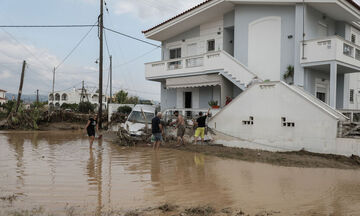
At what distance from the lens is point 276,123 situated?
12.6m

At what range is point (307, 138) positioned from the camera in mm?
11688

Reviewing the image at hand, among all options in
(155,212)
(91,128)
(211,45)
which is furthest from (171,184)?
(211,45)

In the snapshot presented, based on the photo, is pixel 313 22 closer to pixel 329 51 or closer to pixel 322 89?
pixel 329 51

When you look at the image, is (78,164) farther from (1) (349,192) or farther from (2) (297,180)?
(1) (349,192)

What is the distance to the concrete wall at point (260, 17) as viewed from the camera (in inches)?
655

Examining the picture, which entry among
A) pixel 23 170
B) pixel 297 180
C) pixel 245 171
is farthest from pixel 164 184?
pixel 23 170

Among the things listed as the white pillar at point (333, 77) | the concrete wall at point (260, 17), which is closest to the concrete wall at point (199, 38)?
the concrete wall at point (260, 17)

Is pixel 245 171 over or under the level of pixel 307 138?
under

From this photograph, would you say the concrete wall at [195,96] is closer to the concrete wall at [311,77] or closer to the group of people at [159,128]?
the concrete wall at [311,77]

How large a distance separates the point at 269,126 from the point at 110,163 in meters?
6.84

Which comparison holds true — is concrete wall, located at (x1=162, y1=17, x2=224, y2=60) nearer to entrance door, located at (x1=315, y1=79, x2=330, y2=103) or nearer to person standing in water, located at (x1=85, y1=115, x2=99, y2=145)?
entrance door, located at (x1=315, y1=79, x2=330, y2=103)

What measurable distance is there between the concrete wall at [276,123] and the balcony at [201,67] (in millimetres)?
2684

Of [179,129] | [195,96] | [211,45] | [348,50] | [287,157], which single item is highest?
[211,45]

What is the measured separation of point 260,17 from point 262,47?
182cm
